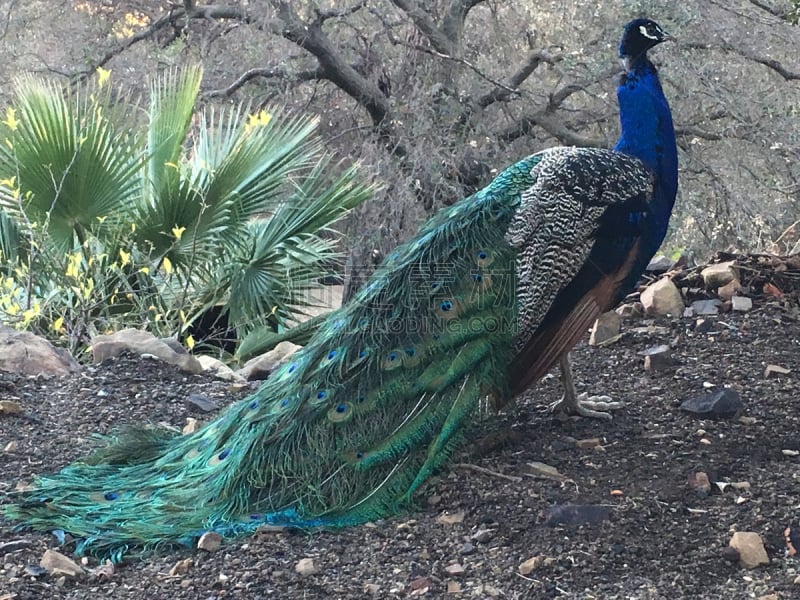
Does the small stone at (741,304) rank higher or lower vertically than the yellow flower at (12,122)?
lower

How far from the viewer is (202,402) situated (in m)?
4.22

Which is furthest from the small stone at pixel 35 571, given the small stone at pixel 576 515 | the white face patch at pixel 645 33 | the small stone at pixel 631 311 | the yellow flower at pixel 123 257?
the white face patch at pixel 645 33

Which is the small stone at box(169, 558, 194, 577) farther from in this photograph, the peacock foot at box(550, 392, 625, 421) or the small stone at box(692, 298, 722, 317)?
the small stone at box(692, 298, 722, 317)

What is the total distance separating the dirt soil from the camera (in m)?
2.77

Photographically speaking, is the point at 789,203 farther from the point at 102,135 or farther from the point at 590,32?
the point at 102,135

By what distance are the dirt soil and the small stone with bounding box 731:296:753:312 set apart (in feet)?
1.13

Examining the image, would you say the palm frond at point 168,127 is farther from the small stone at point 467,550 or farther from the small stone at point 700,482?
the small stone at point 700,482

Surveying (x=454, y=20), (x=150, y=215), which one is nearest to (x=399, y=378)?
(x=150, y=215)

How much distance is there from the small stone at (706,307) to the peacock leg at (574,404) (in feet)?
3.14

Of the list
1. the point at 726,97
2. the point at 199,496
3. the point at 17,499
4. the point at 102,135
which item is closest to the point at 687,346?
the point at 199,496

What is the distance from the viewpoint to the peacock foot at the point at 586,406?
3762 mm

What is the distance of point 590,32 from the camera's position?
9.03 m

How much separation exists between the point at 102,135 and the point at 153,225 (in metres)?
0.54

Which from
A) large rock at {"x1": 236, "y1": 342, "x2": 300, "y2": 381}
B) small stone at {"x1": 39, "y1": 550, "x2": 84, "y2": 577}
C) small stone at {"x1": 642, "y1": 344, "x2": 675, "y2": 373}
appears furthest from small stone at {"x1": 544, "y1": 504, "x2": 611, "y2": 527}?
large rock at {"x1": 236, "y1": 342, "x2": 300, "y2": 381}
